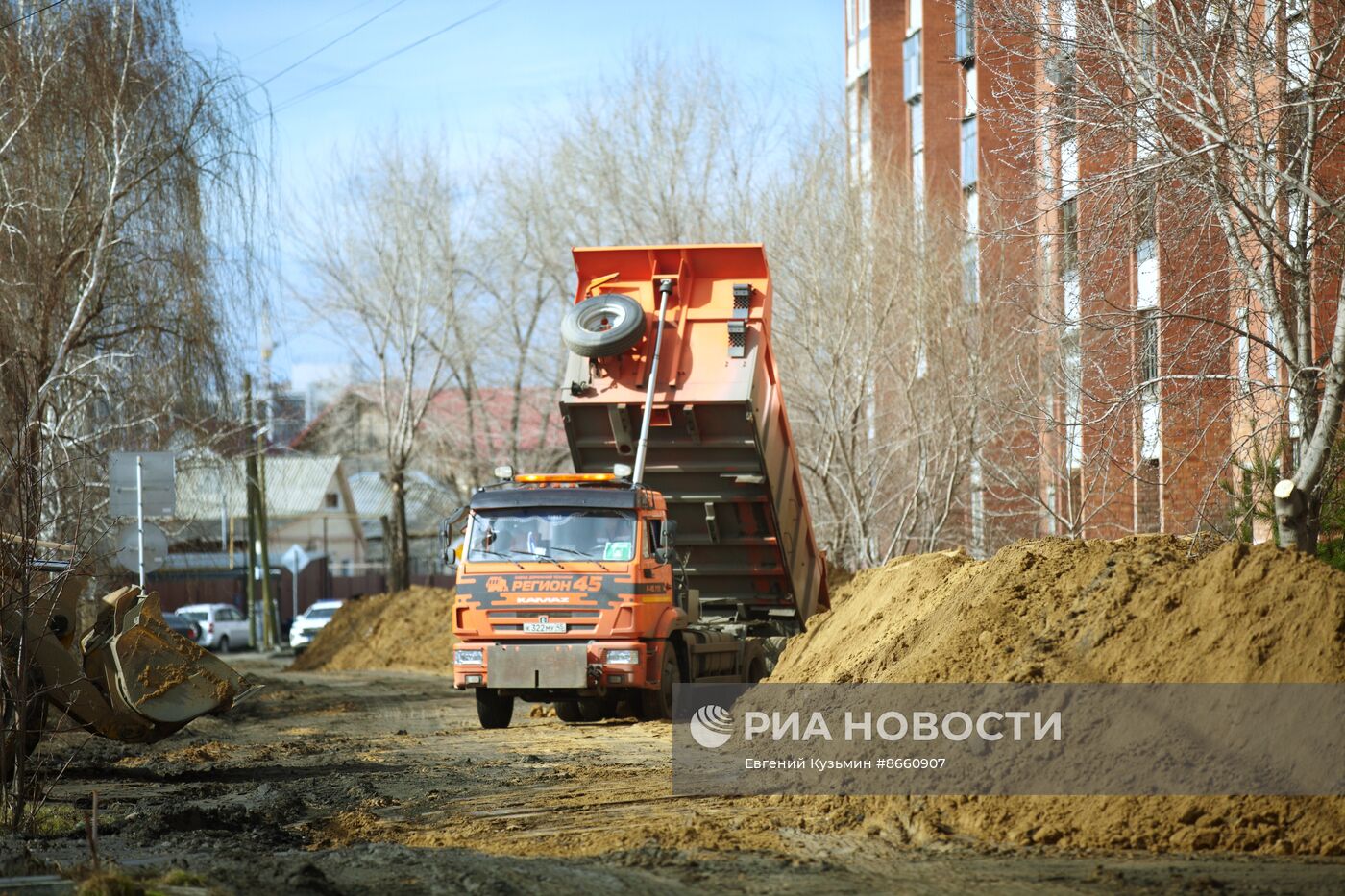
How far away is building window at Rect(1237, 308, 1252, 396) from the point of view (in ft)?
36.9

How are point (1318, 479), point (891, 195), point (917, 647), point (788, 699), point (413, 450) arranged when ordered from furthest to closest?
point (413, 450) → point (891, 195) → point (788, 699) → point (917, 647) → point (1318, 479)

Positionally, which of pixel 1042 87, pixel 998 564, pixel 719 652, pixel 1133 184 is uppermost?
pixel 1042 87

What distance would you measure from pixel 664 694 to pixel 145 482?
21.3 feet

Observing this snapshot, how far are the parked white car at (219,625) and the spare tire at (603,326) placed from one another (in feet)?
95.1

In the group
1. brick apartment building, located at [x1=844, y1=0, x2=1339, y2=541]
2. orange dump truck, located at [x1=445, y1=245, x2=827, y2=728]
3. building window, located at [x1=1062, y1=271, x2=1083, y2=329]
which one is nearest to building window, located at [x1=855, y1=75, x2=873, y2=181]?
brick apartment building, located at [x1=844, y1=0, x2=1339, y2=541]


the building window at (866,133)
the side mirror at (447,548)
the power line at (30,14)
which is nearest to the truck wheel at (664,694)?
the side mirror at (447,548)

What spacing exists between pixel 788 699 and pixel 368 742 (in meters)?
5.09

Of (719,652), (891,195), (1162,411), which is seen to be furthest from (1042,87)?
(891,195)

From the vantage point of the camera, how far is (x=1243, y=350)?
1470 cm

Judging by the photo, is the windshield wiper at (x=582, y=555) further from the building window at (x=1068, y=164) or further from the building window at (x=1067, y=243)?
the building window at (x=1068, y=164)

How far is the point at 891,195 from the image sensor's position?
25.5 meters

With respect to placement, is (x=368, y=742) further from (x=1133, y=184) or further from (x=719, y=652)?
(x=1133, y=184)

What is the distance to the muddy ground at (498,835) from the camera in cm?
754

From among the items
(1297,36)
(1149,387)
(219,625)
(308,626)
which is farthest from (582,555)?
(219,625)
